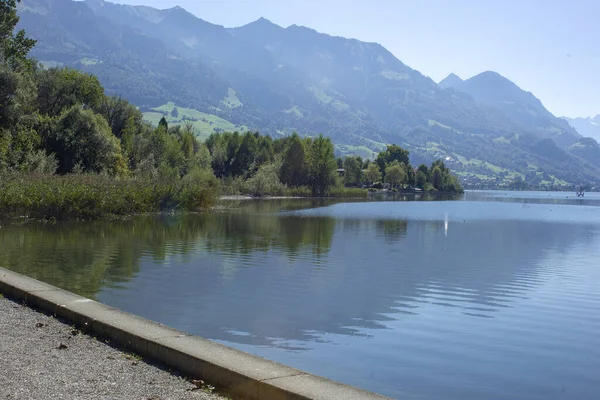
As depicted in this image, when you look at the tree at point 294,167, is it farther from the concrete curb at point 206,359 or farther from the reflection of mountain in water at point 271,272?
the concrete curb at point 206,359

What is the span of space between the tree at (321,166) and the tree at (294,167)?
66.4 inches

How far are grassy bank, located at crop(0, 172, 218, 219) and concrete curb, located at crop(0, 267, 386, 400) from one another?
119ft

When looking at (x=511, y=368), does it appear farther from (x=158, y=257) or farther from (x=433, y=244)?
(x=433, y=244)

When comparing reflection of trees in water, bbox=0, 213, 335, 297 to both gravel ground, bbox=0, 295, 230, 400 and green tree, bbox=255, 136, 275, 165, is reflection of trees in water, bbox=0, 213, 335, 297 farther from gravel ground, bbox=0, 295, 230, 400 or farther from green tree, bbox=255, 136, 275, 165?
green tree, bbox=255, 136, 275, 165

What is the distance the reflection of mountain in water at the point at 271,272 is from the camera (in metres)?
19.0

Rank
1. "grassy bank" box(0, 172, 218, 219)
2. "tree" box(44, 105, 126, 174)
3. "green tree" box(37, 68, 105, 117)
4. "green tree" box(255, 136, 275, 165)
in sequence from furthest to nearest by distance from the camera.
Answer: "green tree" box(255, 136, 275, 165)
"green tree" box(37, 68, 105, 117)
"tree" box(44, 105, 126, 174)
"grassy bank" box(0, 172, 218, 219)

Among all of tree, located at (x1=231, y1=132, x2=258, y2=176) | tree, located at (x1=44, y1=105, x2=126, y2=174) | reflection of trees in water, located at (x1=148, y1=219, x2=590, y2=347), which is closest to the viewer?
reflection of trees in water, located at (x1=148, y1=219, x2=590, y2=347)

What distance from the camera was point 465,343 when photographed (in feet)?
54.5

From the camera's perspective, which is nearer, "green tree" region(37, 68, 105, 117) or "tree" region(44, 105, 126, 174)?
"tree" region(44, 105, 126, 174)

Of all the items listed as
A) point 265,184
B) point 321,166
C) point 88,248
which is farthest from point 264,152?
point 88,248

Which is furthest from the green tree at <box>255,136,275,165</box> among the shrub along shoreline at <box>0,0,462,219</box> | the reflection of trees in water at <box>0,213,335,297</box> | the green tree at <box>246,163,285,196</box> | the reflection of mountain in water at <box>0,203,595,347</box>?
the reflection of mountain in water at <box>0,203,595,347</box>

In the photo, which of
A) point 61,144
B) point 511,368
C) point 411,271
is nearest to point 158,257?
point 411,271

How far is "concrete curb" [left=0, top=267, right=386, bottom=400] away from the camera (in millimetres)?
7750

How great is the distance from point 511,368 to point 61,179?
4388 centimetres
